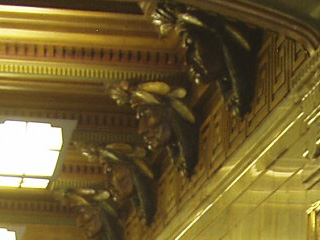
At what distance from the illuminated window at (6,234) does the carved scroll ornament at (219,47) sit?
5006mm

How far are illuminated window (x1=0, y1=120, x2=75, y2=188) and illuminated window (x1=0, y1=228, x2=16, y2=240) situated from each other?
204 cm

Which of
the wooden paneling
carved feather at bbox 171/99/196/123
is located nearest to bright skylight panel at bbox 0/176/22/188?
the wooden paneling

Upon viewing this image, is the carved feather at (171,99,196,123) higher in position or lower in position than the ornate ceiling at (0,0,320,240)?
lower

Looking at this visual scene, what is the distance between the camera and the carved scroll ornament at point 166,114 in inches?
338

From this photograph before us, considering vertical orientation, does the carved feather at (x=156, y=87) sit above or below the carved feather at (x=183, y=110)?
above

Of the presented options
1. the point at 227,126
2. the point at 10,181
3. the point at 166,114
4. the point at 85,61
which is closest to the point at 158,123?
the point at 166,114

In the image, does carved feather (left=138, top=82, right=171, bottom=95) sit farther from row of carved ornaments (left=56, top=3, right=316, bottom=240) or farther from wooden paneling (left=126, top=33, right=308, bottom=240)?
wooden paneling (left=126, top=33, right=308, bottom=240)

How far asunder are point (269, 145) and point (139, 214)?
3694mm

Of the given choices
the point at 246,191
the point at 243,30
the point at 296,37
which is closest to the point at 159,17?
the point at 243,30

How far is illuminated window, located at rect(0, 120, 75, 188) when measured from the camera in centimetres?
947

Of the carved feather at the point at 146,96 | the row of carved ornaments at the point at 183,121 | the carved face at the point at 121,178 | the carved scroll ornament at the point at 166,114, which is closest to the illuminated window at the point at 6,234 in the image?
the row of carved ornaments at the point at 183,121

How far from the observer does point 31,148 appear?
31.2 feet

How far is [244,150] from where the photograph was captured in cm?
708

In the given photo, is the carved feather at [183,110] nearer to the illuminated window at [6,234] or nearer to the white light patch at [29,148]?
the white light patch at [29,148]
